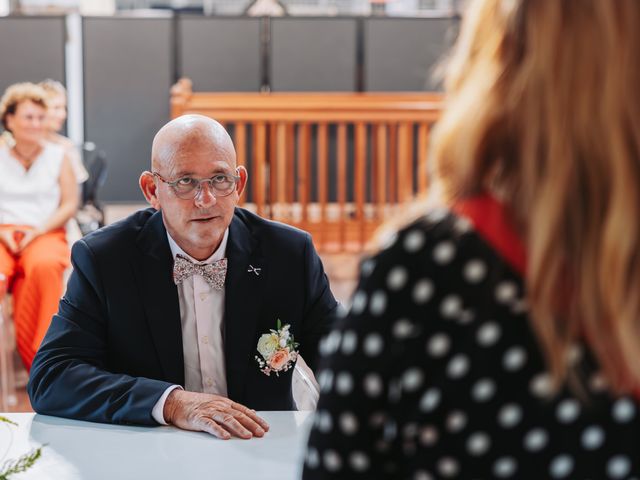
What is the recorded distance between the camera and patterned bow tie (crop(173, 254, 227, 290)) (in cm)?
222

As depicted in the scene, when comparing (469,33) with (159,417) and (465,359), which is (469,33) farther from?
(159,417)

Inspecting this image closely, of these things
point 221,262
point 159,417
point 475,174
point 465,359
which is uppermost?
point 475,174

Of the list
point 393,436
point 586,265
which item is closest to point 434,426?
point 393,436

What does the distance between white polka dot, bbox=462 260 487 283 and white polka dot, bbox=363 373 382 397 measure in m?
0.11

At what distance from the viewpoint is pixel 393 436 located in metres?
0.85

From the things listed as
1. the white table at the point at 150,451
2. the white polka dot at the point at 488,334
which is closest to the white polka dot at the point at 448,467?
the white polka dot at the point at 488,334

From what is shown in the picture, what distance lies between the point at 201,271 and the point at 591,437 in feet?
4.94

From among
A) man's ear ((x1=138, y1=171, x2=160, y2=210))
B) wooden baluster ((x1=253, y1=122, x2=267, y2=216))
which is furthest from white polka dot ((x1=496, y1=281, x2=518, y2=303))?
wooden baluster ((x1=253, y1=122, x2=267, y2=216))

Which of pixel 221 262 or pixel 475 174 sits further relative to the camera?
pixel 221 262

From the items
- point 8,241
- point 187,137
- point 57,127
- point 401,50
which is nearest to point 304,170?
point 57,127

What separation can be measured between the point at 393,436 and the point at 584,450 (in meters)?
0.16

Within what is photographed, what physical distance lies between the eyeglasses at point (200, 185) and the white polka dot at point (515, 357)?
1498 millimetres

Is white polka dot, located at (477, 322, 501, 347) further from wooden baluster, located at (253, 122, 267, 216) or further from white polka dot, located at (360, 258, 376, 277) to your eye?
wooden baluster, located at (253, 122, 267, 216)

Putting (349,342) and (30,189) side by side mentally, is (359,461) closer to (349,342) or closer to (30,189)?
(349,342)
